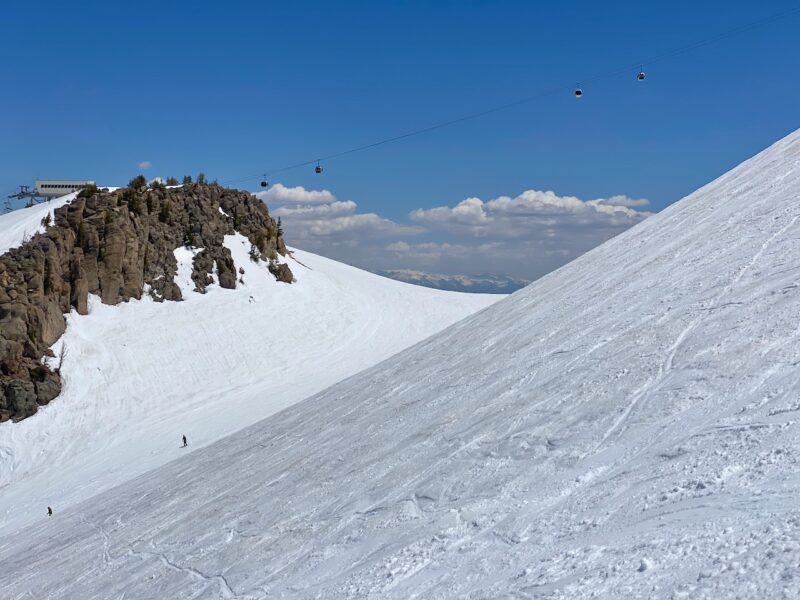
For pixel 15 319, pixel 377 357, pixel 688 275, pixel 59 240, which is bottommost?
pixel 377 357

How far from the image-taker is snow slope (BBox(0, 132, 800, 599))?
6.45 m

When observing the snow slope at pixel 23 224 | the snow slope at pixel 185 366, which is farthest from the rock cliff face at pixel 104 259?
the snow slope at pixel 185 366

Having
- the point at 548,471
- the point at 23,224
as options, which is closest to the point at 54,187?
the point at 23,224

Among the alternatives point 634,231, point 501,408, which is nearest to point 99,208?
point 634,231

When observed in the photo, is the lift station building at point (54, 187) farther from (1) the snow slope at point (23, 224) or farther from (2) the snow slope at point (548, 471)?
(2) the snow slope at point (548, 471)

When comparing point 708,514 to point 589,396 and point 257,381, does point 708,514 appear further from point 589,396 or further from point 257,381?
point 257,381

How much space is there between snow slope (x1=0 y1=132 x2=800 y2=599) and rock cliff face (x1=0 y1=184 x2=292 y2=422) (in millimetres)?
20800

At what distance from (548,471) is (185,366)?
3931 centimetres

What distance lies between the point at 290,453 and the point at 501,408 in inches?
250

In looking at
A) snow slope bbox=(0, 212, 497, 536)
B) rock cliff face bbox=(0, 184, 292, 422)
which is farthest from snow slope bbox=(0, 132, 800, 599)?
rock cliff face bbox=(0, 184, 292, 422)

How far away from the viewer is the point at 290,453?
53.1ft

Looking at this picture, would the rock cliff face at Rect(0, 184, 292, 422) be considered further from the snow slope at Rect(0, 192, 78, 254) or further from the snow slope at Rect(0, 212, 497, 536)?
the snow slope at Rect(0, 212, 497, 536)

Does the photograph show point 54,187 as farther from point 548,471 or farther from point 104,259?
point 548,471

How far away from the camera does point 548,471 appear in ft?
28.8
